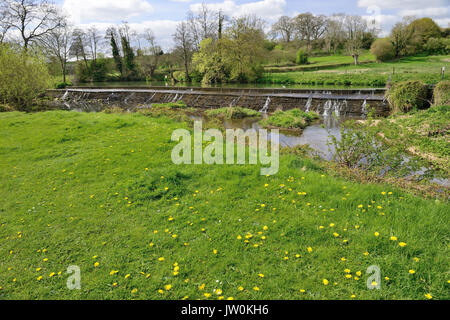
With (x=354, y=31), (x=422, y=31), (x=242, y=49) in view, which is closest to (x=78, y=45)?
(x=242, y=49)

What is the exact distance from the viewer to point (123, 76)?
1871 inches

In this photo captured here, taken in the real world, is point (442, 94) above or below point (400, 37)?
below

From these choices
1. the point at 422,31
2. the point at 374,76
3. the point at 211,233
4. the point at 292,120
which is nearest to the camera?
the point at 211,233

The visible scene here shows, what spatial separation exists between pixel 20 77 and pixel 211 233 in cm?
1850

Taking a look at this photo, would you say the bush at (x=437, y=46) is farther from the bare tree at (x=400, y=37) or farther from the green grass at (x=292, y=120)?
the green grass at (x=292, y=120)

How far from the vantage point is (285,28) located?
205 feet

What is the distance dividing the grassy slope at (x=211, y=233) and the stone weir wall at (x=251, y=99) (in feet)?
30.3

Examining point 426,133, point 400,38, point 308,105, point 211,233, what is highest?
point 400,38

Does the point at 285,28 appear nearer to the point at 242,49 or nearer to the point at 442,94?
the point at 242,49

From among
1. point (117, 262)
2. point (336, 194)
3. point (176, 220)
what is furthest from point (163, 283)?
point (336, 194)

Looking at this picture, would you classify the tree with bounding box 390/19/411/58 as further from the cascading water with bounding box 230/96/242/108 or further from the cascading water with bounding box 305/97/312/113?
the cascading water with bounding box 230/96/242/108

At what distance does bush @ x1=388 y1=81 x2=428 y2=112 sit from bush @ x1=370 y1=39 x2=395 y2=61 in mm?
30016

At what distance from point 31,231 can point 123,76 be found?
48878mm

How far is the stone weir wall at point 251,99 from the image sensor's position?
1631 cm
